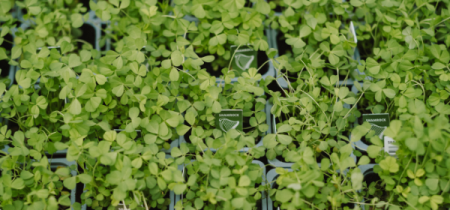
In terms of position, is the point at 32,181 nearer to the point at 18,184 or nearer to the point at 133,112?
the point at 18,184

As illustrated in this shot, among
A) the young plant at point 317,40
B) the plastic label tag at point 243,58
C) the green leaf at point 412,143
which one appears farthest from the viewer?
the plastic label tag at point 243,58

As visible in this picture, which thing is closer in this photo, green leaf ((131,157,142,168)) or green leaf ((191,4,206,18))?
green leaf ((131,157,142,168))

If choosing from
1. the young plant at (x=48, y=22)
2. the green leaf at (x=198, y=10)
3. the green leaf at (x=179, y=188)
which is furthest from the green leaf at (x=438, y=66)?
the young plant at (x=48, y=22)

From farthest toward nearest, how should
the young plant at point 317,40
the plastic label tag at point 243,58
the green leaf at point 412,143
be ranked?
the plastic label tag at point 243,58, the young plant at point 317,40, the green leaf at point 412,143

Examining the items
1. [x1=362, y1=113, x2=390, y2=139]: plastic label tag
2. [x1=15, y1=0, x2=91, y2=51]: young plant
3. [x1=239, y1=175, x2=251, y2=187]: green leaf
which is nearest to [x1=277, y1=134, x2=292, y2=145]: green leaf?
[x1=239, y1=175, x2=251, y2=187]: green leaf

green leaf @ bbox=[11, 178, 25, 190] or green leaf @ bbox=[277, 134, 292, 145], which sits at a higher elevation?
green leaf @ bbox=[277, 134, 292, 145]

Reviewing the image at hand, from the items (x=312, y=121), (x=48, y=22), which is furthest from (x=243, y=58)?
(x=48, y=22)

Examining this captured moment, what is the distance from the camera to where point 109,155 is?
1.11 meters

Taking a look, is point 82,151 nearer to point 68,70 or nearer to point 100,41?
point 68,70

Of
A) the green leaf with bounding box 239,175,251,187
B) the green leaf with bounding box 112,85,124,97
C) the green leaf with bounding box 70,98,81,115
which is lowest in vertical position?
the green leaf with bounding box 239,175,251,187

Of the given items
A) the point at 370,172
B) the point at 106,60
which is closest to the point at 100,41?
the point at 106,60

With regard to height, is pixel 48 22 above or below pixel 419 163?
above

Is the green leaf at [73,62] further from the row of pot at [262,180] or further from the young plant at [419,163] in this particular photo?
the young plant at [419,163]

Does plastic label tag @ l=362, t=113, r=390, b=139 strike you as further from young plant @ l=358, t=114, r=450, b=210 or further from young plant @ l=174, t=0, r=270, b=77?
young plant @ l=174, t=0, r=270, b=77
